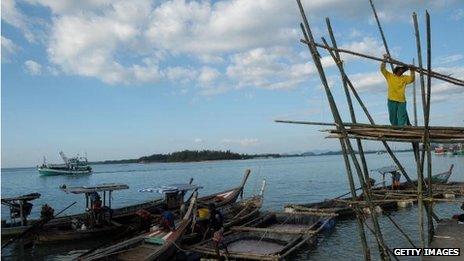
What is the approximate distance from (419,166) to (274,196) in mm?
41455

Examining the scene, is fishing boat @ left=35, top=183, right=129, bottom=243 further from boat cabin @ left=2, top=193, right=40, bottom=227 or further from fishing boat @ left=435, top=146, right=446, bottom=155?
fishing boat @ left=435, top=146, right=446, bottom=155

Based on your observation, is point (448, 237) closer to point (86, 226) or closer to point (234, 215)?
point (234, 215)

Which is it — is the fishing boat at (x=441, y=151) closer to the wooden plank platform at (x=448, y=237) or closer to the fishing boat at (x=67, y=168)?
the fishing boat at (x=67, y=168)

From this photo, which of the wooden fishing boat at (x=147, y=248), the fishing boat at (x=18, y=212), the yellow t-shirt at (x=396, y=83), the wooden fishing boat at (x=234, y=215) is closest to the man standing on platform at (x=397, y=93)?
the yellow t-shirt at (x=396, y=83)

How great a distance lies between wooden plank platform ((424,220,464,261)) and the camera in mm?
9328

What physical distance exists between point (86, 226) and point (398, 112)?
19.2 metres

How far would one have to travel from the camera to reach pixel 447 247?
32.7ft

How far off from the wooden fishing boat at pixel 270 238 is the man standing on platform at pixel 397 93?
748 cm

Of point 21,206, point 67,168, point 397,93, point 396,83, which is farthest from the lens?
point 67,168

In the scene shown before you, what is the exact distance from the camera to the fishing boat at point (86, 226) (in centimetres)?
2209

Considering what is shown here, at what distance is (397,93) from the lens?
32.2ft

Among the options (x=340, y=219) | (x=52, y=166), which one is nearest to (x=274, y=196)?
(x=340, y=219)

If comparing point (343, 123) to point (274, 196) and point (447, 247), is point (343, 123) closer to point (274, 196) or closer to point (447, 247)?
point (447, 247)

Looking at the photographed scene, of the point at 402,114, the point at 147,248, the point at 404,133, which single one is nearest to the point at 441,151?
the point at 147,248
